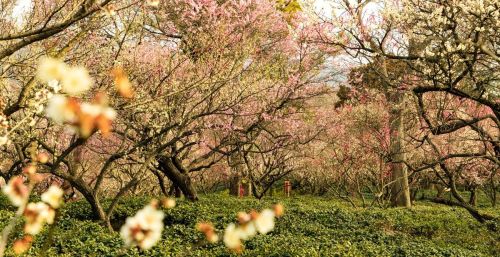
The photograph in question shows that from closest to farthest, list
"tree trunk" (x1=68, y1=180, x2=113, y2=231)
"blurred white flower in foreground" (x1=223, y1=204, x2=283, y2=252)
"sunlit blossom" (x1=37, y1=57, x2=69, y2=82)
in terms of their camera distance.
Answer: "sunlit blossom" (x1=37, y1=57, x2=69, y2=82) < "blurred white flower in foreground" (x1=223, y1=204, x2=283, y2=252) < "tree trunk" (x1=68, y1=180, x2=113, y2=231)

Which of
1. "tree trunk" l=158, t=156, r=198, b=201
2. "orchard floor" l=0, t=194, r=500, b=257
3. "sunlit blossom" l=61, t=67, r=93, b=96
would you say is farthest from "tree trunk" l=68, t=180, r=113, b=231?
"sunlit blossom" l=61, t=67, r=93, b=96

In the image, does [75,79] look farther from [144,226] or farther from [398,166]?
[398,166]

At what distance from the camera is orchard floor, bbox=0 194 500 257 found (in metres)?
8.17

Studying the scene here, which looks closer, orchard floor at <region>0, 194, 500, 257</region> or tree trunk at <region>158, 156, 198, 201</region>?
orchard floor at <region>0, 194, 500, 257</region>

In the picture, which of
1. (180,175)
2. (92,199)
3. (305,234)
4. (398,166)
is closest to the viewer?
(92,199)

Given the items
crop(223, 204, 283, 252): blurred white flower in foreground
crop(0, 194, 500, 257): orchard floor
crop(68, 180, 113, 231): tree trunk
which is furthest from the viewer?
crop(68, 180, 113, 231): tree trunk

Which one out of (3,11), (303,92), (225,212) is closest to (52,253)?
(3,11)

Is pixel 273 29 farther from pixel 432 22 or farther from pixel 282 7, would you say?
pixel 432 22

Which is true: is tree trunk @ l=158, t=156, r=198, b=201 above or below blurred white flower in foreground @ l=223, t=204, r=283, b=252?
above

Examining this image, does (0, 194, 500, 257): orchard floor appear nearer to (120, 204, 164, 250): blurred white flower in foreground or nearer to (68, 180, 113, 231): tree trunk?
(68, 180, 113, 231): tree trunk

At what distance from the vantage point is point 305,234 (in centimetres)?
1088

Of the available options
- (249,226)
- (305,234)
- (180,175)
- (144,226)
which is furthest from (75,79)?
(180,175)

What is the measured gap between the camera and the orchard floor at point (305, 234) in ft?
26.8

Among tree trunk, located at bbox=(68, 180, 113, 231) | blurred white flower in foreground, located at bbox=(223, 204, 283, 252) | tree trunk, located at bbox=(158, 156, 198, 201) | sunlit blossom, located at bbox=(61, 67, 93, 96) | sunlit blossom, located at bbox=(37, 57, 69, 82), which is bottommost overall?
blurred white flower in foreground, located at bbox=(223, 204, 283, 252)
